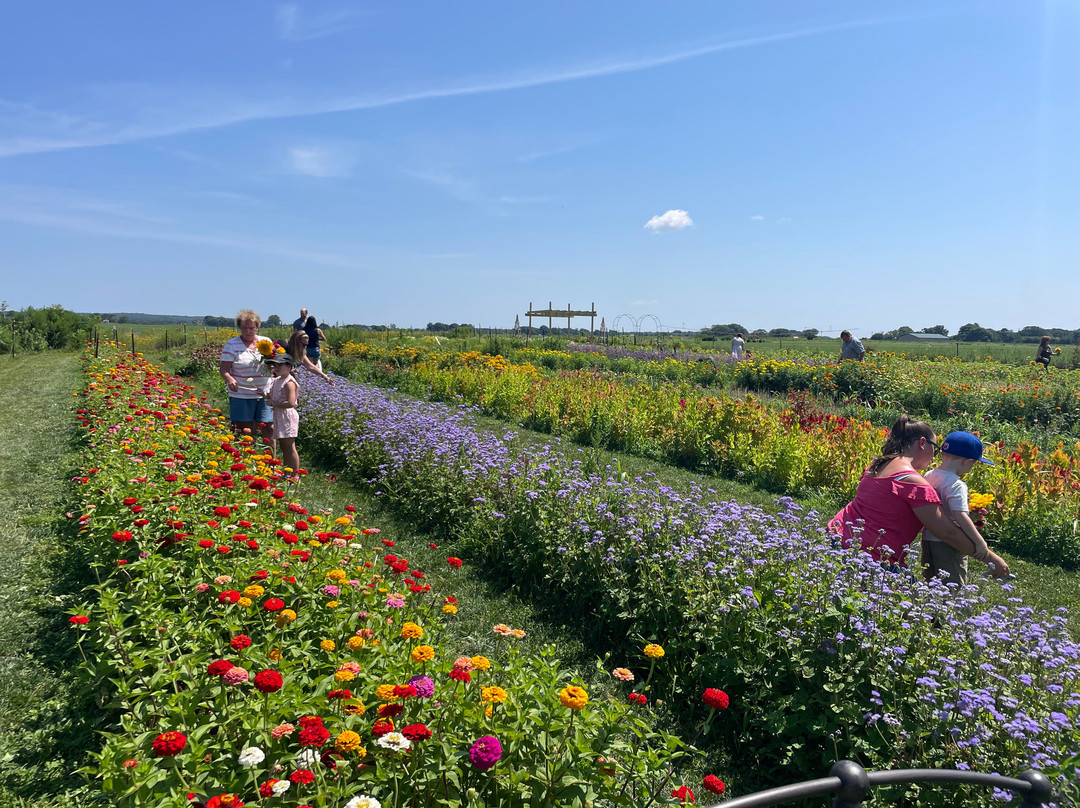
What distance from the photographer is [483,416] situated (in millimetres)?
11719

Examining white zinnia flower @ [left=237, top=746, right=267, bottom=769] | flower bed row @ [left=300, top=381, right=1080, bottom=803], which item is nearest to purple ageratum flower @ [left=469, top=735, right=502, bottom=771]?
white zinnia flower @ [left=237, top=746, right=267, bottom=769]

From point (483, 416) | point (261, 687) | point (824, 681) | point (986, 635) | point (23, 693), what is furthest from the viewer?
point (483, 416)

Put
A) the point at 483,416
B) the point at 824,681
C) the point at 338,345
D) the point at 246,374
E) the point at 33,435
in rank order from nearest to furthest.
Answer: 1. the point at 824,681
2. the point at 246,374
3. the point at 33,435
4. the point at 483,416
5. the point at 338,345

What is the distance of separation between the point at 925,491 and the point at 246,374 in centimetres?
569

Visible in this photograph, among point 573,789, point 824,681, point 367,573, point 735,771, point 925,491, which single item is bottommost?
point 735,771

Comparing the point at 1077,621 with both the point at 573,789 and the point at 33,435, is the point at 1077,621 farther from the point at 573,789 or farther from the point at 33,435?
the point at 33,435

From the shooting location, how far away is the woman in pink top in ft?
11.1

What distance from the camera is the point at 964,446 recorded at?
11.5 feet

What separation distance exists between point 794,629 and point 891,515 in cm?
111

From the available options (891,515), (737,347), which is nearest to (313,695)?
(891,515)

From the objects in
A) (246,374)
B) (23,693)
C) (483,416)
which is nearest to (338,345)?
(483,416)

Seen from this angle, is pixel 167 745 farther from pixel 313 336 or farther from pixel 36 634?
pixel 313 336

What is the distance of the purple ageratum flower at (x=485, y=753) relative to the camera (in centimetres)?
148

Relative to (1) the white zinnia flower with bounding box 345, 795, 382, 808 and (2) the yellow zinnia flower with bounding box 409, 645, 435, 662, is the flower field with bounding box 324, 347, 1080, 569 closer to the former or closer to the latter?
(2) the yellow zinnia flower with bounding box 409, 645, 435, 662
